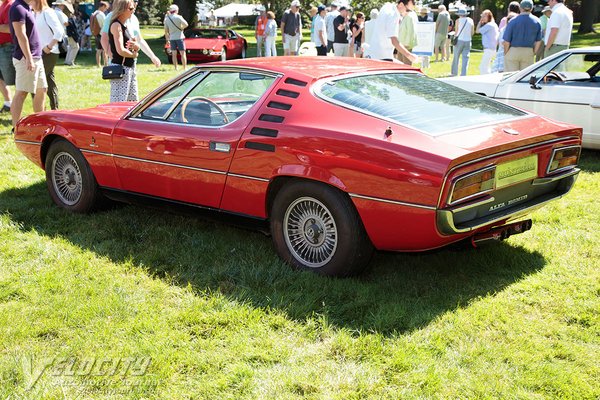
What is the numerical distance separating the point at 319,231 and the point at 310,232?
71 mm

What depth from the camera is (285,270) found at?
4.05 meters

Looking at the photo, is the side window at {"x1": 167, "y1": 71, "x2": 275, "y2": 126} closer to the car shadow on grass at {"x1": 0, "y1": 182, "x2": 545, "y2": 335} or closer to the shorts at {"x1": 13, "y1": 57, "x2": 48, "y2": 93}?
the car shadow on grass at {"x1": 0, "y1": 182, "x2": 545, "y2": 335}

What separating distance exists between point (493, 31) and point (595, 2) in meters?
22.4

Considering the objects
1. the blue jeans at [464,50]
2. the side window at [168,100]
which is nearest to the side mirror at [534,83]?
the side window at [168,100]

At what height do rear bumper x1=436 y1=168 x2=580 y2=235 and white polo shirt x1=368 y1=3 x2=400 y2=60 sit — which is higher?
white polo shirt x1=368 y1=3 x2=400 y2=60

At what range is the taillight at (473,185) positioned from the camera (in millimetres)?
3443

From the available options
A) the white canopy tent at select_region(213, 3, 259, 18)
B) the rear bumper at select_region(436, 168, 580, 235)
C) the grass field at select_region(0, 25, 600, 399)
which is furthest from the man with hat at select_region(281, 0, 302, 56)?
the white canopy tent at select_region(213, 3, 259, 18)

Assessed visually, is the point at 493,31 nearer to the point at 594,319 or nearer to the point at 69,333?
the point at 594,319

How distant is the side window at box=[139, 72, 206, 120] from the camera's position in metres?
4.71

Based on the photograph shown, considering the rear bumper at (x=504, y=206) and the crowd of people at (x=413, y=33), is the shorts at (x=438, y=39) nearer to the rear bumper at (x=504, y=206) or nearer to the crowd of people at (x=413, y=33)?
the crowd of people at (x=413, y=33)

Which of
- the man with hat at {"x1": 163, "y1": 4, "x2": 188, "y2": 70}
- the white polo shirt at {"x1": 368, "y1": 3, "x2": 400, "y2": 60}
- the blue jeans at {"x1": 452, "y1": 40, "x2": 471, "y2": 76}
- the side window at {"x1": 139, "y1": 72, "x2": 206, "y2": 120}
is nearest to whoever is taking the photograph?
the side window at {"x1": 139, "y1": 72, "x2": 206, "y2": 120}

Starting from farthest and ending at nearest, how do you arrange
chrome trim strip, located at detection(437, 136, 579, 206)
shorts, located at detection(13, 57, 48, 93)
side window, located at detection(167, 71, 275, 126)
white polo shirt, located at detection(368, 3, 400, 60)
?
white polo shirt, located at detection(368, 3, 400, 60) < shorts, located at detection(13, 57, 48, 93) < side window, located at detection(167, 71, 275, 126) < chrome trim strip, located at detection(437, 136, 579, 206)

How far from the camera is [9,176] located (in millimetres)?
6469

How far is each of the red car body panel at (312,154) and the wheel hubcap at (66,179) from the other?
23 cm
